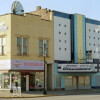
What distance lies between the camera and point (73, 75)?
4919cm

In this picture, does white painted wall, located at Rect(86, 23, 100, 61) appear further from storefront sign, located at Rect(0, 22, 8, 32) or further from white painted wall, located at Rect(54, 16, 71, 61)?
storefront sign, located at Rect(0, 22, 8, 32)

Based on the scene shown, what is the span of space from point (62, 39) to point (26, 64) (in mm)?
9175

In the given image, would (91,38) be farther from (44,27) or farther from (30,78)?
(30,78)

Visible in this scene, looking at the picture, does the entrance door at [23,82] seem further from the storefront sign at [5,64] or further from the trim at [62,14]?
the trim at [62,14]

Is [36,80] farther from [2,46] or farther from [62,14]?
[62,14]

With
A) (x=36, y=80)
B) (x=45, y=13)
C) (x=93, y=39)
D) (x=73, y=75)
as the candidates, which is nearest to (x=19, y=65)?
(x=36, y=80)

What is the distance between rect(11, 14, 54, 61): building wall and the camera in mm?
40812

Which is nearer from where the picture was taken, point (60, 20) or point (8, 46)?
point (8, 46)

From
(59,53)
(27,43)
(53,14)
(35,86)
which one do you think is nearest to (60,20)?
(53,14)

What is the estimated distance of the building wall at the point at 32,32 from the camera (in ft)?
134

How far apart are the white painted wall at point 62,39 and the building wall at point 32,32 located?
1173mm

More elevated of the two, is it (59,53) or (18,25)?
→ (18,25)

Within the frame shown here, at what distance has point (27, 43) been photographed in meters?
42.6

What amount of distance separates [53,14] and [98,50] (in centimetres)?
1256
